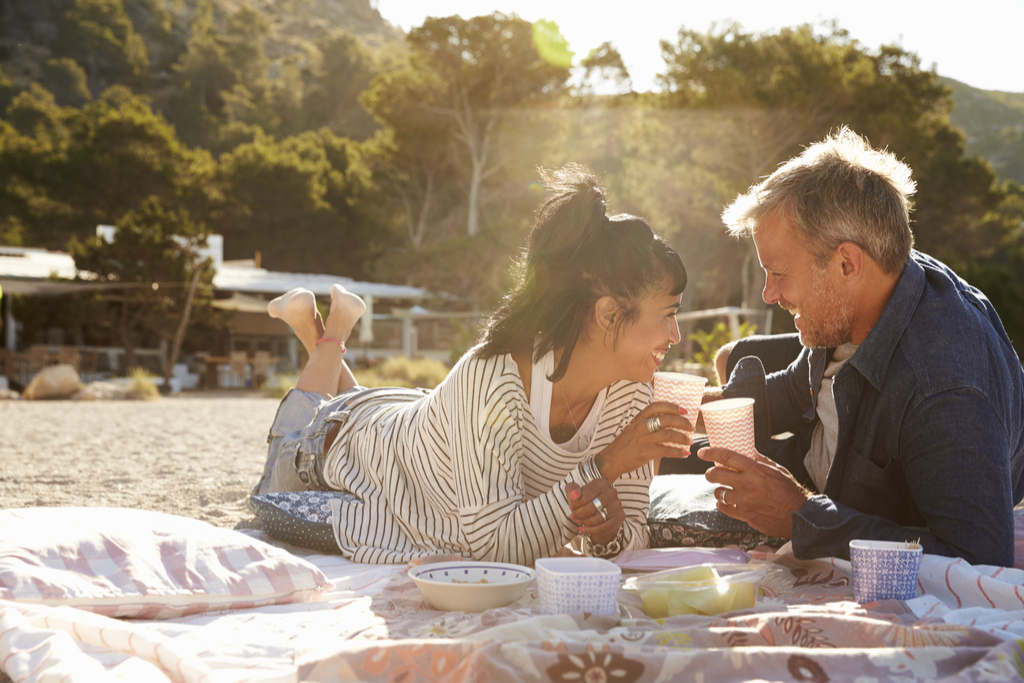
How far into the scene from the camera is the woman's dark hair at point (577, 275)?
7.18 feet

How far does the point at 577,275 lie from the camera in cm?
221

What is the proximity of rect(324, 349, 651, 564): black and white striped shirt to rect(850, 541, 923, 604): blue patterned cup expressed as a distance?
701 millimetres

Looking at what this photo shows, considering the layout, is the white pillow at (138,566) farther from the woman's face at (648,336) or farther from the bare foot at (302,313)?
the bare foot at (302,313)

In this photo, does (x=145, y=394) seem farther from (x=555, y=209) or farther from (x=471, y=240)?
(x=555, y=209)

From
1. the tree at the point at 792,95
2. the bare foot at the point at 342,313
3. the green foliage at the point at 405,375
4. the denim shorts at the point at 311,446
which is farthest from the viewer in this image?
the tree at the point at 792,95

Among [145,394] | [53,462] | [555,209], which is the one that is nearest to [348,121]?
[145,394]

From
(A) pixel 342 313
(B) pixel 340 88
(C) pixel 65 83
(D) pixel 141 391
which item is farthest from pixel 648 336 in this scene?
(C) pixel 65 83

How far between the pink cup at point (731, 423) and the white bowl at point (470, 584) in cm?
62

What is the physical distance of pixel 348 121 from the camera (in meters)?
39.4

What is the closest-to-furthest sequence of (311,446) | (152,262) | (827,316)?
(827,316)
(311,446)
(152,262)

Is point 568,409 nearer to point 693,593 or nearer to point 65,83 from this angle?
point 693,593

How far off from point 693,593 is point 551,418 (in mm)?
815

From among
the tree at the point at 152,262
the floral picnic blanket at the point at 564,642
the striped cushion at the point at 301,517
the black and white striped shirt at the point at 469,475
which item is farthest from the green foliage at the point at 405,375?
the floral picnic blanket at the point at 564,642

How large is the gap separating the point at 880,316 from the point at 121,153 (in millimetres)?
29314
